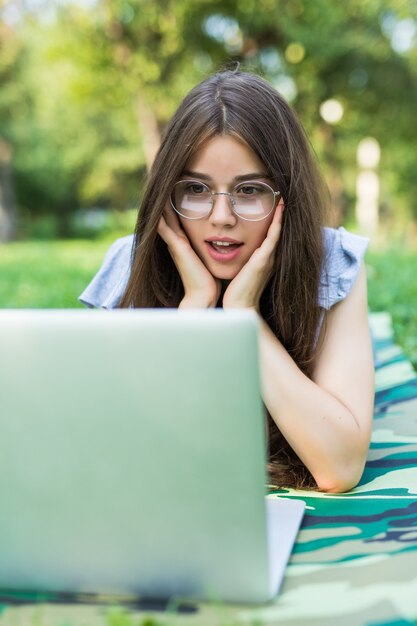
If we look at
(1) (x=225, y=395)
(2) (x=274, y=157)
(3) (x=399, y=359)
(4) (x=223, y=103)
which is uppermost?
A: (4) (x=223, y=103)

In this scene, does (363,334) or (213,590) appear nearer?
(213,590)

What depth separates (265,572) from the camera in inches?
47.2

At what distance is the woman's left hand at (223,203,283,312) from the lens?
202 cm

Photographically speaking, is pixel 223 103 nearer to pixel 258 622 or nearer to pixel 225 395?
pixel 225 395

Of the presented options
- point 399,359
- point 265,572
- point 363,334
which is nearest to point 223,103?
point 363,334

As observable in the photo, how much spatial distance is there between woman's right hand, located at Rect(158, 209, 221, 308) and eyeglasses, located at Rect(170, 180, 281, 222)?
0.10m

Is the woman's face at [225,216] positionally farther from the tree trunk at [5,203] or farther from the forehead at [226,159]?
the tree trunk at [5,203]

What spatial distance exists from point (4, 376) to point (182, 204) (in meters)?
1.09

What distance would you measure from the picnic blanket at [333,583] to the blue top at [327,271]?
56cm

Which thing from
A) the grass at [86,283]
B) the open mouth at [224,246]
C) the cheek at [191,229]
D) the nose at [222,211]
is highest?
the nose at [222,211]

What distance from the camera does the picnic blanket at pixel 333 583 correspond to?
3.96 ft

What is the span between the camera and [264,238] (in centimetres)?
215

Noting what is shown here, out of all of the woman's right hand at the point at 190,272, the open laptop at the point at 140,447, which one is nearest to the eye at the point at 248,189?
the woman's right hand at the point at 190,272

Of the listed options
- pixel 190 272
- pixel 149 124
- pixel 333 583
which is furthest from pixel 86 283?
pixel 149 124
